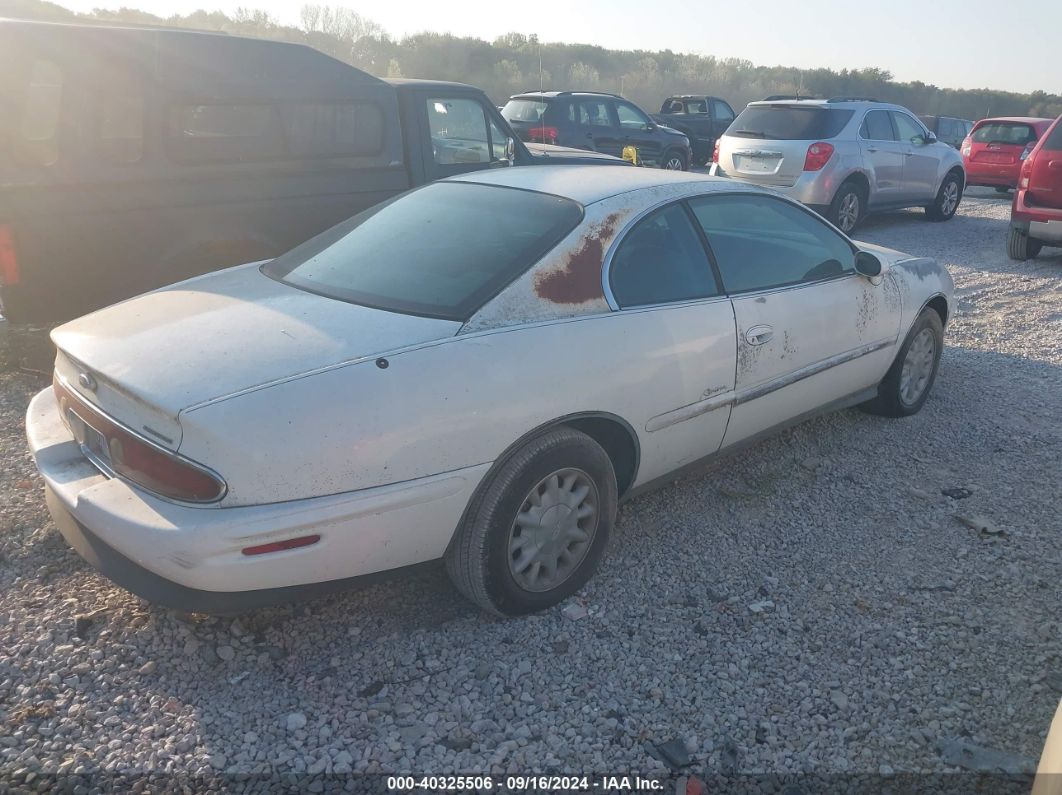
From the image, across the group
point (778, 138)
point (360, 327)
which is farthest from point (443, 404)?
point (778, 138)

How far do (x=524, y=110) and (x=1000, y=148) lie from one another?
8637mm

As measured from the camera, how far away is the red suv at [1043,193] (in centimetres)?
866

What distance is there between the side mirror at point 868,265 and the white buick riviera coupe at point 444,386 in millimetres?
203

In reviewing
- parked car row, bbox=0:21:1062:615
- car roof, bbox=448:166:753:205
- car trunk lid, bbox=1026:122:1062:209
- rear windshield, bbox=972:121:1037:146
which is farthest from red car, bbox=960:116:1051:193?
car roof, bbox=448:166:753:205

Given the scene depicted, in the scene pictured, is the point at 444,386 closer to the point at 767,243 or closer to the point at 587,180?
the point at 587,180

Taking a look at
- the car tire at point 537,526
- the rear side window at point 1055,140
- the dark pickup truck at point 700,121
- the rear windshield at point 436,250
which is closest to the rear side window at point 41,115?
the rear windshield at point 436,250

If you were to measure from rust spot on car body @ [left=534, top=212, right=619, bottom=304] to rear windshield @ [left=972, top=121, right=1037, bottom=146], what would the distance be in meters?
15.2

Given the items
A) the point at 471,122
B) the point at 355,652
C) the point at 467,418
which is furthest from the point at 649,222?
the point at 471,122

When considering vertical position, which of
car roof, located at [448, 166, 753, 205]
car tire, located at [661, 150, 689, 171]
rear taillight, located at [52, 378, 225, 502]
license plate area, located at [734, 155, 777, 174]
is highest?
car roof, located at [448, 166, 753, 205]

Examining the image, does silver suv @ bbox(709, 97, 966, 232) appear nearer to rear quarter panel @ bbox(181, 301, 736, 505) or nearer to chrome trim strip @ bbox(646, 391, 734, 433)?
chrome trim strip @ bbox(646, 391, 734, 433)

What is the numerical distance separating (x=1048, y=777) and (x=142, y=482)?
2479 mm

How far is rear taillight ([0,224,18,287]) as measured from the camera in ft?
15.2

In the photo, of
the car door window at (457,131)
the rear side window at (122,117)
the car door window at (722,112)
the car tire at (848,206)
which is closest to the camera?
the rear side window at (122,117)

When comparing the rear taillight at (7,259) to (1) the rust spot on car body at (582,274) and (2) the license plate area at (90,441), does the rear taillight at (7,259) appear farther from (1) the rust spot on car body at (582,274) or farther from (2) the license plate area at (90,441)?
(1) the rust spot on car body at (582,274)
